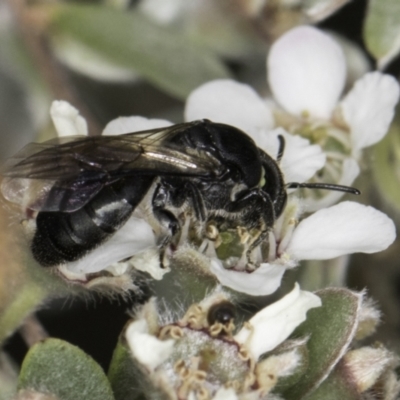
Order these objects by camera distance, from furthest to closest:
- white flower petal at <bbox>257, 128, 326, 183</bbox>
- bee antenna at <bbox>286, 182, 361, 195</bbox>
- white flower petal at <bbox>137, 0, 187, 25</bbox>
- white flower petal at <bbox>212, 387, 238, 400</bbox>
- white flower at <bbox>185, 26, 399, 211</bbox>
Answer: white flower petal at <bbox>137, 0, 187, 25</bbox>, white flower at <bbox>185, 26, 399, 211</bbox>, white flower petal at <bbox>257, 128, 326, 183</bbox>, bee antenna at <bbox>286, 182, 361, 195</bbox>, white flower petal at <bbox>212, 387, 238, 400</bbox>

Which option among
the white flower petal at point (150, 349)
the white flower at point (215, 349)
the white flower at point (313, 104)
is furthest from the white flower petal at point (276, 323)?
the white flower at point (313, 104)

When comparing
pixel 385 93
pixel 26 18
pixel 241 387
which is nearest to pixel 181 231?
pixel 241 387

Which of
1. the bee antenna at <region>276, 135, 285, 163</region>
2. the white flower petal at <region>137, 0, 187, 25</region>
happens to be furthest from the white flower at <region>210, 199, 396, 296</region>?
the white flower petal at <region>137, 0, 187, 25</region>

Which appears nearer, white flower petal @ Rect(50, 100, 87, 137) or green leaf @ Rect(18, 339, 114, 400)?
green leaf @ Rect(18, 339, 114, 400)

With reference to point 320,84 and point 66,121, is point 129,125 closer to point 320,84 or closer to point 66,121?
point 66,121

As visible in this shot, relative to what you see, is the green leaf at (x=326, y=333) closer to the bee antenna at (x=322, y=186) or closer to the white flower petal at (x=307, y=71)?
the bee antenna at (x=322, y=186)

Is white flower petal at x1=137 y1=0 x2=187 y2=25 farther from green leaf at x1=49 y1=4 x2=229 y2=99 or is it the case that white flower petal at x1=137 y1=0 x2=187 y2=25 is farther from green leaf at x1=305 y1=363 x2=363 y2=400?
green leaf at x1=305 y1=363 x2=363 y2=400

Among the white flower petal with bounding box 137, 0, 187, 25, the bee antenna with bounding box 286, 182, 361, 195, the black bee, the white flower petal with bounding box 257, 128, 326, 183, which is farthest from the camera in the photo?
the white flower petal with bounding box 137, 0, 187, 25

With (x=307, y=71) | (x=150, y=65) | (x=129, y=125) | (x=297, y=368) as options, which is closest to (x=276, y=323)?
(x=297, y=368)
